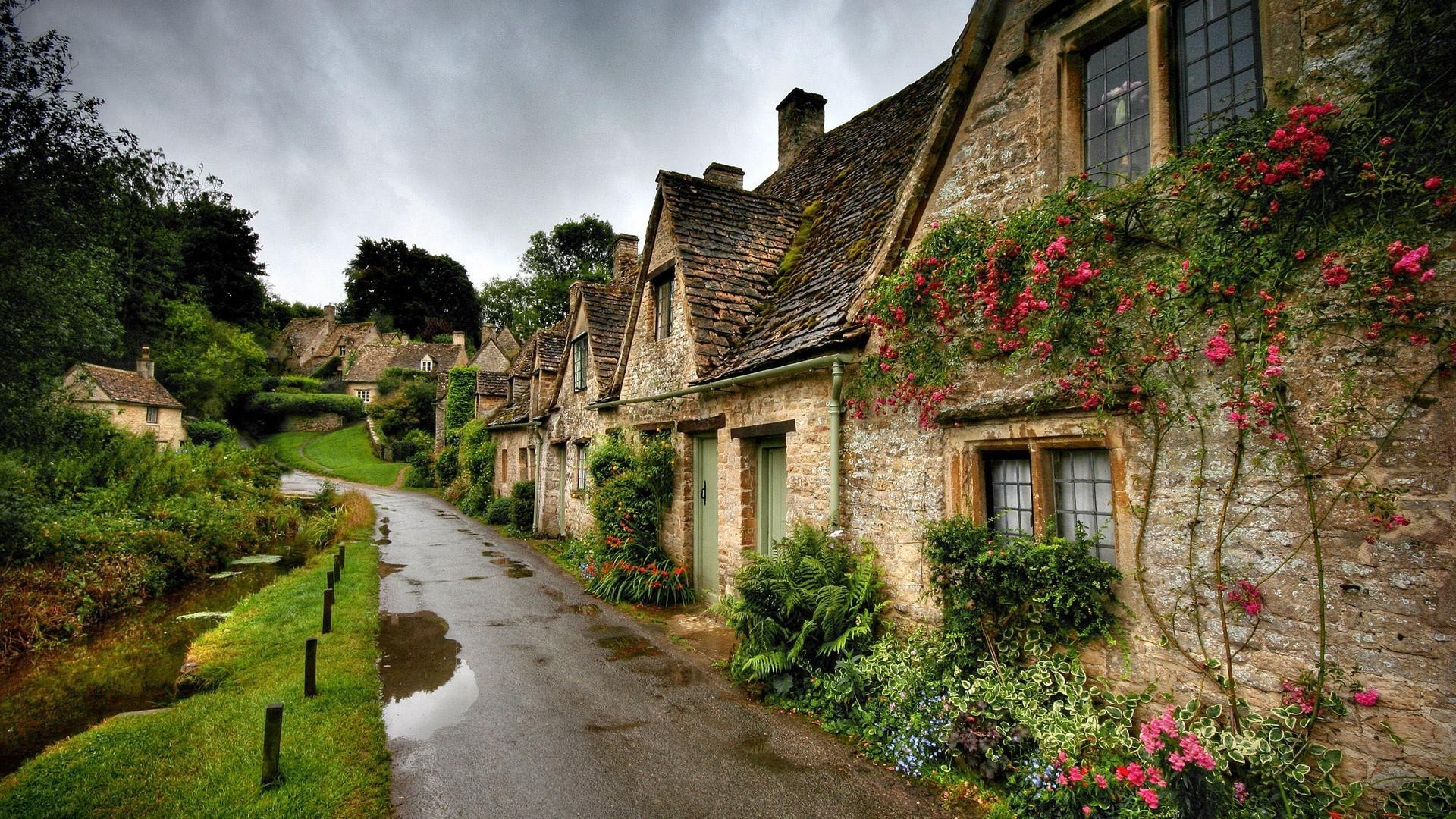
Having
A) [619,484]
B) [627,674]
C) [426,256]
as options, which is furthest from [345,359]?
[627,674]

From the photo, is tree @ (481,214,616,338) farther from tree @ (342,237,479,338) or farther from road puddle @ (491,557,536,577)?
road puddle @ (491,557,536,577)

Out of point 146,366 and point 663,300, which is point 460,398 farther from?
point 663,300

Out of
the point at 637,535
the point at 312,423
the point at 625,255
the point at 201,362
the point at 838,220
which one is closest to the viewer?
the point at 838,220

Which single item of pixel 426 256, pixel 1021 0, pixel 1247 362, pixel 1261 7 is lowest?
pixel 1247 362

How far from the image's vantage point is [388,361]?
185 feet

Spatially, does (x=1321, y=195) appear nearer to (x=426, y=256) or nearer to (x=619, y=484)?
(x=619, y=484)

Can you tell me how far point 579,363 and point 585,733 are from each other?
12478mm

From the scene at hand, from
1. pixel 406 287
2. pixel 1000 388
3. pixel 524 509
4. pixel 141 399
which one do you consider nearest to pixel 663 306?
pixel 1000 388

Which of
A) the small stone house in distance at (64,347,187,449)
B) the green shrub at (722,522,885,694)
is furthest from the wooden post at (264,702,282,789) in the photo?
the small stone house in distance at (64,347,187,449)

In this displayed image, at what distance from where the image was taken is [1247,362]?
3812 millimetres

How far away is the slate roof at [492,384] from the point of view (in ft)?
103

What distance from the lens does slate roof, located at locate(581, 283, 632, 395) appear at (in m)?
15.6

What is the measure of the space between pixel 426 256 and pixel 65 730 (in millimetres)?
67304

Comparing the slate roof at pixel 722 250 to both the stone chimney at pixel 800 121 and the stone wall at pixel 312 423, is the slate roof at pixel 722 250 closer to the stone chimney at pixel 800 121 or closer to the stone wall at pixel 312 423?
the stone chimney at pixel 800 121
